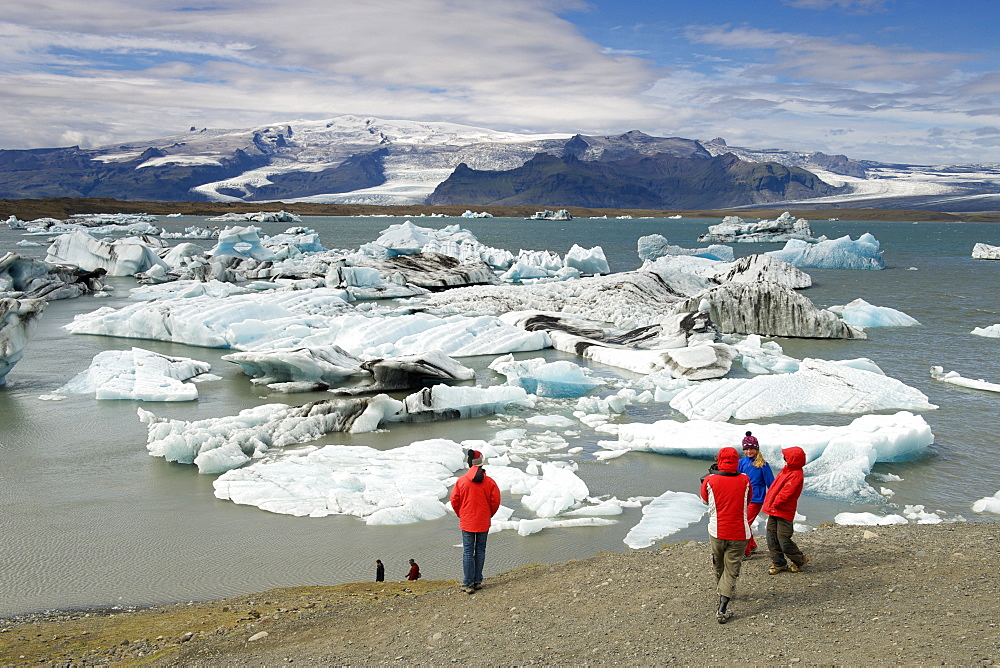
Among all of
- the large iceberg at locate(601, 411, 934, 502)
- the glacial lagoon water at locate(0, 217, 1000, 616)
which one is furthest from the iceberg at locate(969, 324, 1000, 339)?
the large iceberg at locate(601, 411, 934, 502)

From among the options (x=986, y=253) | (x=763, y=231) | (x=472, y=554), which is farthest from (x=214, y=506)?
(x=763, y=231)

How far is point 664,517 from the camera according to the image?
625 cm

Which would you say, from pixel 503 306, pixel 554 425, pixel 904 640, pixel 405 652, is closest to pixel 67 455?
pixel 554 425

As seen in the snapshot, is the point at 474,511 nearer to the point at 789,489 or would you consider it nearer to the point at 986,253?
the point at 789,489

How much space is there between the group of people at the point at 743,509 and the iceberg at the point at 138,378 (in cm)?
789

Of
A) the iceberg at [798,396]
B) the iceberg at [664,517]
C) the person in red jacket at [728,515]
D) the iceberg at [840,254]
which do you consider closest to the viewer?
the person in red jacket at [728,515]

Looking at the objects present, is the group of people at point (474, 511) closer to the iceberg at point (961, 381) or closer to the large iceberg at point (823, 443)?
the large iceberg at point (823, 443)

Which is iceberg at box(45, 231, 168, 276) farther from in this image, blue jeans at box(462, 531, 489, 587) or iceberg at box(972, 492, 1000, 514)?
iceberg at box(972, 492, 1000, 514)

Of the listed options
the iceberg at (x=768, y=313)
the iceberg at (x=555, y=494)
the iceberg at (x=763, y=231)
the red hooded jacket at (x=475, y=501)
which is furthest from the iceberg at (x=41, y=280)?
the iceberg at (x=763, y=231)

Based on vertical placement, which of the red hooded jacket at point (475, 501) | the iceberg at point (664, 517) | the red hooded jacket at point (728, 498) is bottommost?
the iceberg at point (664, 517)

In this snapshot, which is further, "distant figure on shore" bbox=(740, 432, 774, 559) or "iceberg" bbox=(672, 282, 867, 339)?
"iceberg" bbox=(672, 282, 867, 339)

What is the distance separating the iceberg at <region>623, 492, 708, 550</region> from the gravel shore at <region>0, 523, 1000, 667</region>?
0.87m

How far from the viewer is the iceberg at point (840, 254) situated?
33.2 metres

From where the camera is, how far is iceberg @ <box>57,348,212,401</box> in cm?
1021
